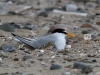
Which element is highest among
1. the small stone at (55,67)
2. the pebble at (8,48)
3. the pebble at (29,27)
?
the pebble at (8,48)

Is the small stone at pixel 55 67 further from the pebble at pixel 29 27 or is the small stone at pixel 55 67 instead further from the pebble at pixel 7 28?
the pebble at pixel 29 27

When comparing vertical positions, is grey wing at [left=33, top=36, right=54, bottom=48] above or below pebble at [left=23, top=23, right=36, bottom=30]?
above

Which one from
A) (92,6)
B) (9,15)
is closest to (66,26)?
(9,15)

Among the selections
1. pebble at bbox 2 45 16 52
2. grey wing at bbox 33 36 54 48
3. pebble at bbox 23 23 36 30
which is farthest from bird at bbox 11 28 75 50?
pebble at bbox 23 23 36 30

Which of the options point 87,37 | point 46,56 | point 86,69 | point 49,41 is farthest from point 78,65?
point 87,37

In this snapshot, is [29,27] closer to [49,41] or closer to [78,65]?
[49,41]

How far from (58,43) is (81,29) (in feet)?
5.46

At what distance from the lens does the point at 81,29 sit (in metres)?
8.38

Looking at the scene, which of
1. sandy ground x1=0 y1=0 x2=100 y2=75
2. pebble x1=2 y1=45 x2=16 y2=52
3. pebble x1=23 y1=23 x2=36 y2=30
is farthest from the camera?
pebble x1=23 y1=23 x2=36 y2=30

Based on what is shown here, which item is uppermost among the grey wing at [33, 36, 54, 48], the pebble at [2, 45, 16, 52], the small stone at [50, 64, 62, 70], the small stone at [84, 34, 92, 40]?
the grey wing at [33, 36, 54, 48]

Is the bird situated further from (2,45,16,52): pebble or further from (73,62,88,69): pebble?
(73,62,88,69): pebble

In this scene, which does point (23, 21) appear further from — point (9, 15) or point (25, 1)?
point (25, 1)

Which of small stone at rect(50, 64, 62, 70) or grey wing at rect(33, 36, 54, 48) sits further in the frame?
grey wing at rect(33, 36, 54, 48)

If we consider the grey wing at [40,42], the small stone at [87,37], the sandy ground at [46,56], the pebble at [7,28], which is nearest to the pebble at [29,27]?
the sandy ground at [46,56]
